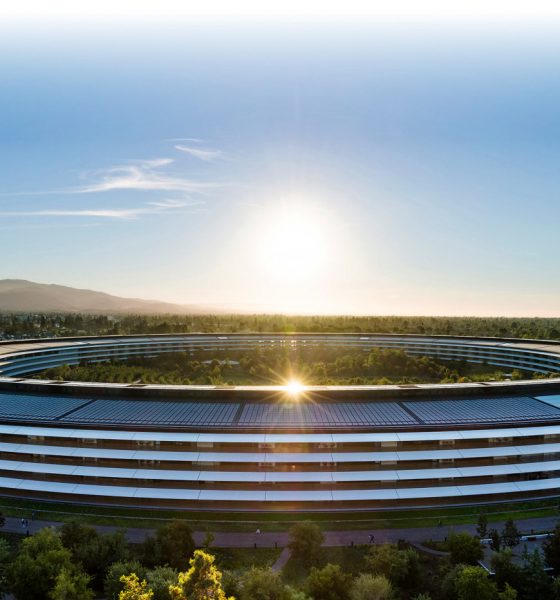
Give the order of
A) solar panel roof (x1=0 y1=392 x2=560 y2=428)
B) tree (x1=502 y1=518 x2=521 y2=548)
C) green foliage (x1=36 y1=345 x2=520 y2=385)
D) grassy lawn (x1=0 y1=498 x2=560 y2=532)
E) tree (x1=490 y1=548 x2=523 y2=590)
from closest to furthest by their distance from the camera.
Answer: tree (x1=490 y1=548 x2=523 y2=590)
tree (x1=502 y1=518 x2=521 y2=548)
grassy lawn (x1=0 y1=498 x2=560 y2=532)
solar panel roof (x1=0 y1=392 x2=560 y2=428)
green foliage (x1=36 y1=345 x2=520 y2=385)

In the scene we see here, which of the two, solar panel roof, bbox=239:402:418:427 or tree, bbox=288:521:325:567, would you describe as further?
solar panel roof, bbox=239:402:418:427

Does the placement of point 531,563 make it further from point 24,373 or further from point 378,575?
point 24,373

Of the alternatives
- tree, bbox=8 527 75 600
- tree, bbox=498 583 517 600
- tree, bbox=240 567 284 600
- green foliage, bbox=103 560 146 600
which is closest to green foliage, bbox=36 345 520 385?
tree, bbox=8 527 75 600

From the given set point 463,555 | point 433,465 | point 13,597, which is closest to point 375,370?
point 433,465

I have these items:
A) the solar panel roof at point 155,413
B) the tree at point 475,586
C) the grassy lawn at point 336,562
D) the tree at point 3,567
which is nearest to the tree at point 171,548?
the grassy lawn at point 336,562

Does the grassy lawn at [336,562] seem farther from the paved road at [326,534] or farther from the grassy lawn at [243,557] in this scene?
the grassy lawn at [243,557]

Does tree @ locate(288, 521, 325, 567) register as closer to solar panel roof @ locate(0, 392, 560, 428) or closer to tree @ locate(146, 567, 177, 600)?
solar panel roof @ locate(0, 392, 560, 428)
